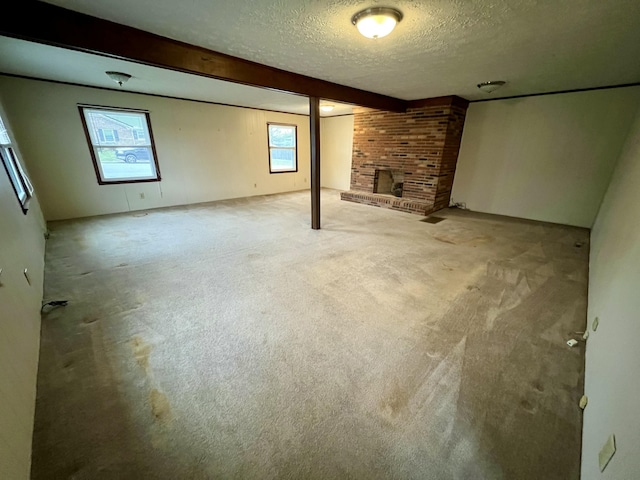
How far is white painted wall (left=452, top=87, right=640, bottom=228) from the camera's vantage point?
13.4 ft

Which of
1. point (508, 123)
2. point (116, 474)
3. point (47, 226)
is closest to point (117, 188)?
point (47, 226)

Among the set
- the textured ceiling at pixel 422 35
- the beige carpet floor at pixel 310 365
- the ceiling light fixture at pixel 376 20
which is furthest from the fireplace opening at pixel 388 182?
the ceiling light fixture at pixel 376 20

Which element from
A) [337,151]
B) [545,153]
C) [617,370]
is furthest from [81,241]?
[545,153]

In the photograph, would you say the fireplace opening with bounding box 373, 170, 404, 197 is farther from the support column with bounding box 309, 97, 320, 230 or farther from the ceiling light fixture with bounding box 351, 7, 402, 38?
the ceiling light fixture with bounding box 351, 7, 402, 38

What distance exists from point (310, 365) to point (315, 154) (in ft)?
10.7

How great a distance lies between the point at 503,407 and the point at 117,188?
6.77 m

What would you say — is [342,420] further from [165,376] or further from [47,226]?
[47,226]

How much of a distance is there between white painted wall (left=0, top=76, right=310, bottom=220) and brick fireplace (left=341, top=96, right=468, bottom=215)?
2.39 m

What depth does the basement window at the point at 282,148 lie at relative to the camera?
726 centimetres

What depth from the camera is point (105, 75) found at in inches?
150

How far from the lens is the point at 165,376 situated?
155 cm

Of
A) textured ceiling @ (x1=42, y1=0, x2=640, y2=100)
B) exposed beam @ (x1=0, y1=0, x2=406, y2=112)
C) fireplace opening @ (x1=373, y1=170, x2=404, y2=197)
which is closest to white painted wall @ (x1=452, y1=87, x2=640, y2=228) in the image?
textured ceiling @ (x1=42, y1=0, x2=640, y2=100)

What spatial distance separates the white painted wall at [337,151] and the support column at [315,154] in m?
3.91

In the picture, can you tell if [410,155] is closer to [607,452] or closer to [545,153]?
[545,153]
